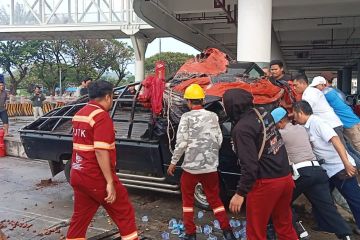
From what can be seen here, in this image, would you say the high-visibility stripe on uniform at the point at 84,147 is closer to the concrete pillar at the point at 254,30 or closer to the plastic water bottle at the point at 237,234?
the plastic water bottle at the point at 237,234

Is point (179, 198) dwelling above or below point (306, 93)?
below

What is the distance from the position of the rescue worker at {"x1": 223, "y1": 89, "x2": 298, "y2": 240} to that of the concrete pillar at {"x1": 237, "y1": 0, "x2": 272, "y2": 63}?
6623 mm

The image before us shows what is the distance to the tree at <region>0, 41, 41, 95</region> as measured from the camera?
38.4 metres

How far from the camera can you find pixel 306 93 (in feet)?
17.0

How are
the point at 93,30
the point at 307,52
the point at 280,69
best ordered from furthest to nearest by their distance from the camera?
the point at 307,52
the point at 93,30
the point at 280,69

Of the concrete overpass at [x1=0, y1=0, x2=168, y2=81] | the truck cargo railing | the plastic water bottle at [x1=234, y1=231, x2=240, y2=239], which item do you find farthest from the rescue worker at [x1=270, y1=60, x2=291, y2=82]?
the concrete overpass at [x1=0, y1=0, x2=168, y2=81]

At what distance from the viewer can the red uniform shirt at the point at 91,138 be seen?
12.1ft

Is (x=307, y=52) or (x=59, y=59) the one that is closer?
(x=307, y=52)

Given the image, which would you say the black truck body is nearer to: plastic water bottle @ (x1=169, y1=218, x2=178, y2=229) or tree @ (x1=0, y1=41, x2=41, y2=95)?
plastic water bottle @ (x1=169, y1=218, x2=178, y2=229)

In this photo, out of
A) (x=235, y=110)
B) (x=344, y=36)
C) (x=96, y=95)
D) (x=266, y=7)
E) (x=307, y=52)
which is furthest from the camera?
(x=307, y=52)

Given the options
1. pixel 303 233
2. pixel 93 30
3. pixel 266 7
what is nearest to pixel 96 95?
pixel 303 233

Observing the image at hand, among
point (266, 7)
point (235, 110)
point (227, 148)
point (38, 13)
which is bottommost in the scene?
point (227, 148)

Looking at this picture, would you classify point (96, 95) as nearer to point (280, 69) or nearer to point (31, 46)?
point (280, 69)

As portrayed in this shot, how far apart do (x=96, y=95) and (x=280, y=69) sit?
3358 millimetres
